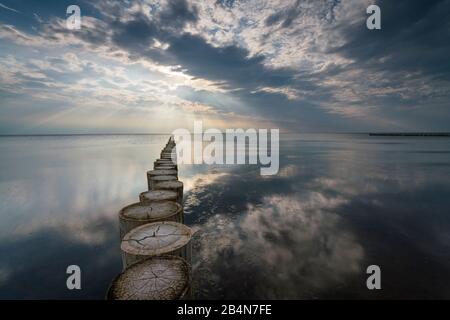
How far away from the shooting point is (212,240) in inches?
343

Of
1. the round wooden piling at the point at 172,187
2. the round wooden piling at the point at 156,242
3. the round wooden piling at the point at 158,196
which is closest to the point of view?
the round wooden piling at the point at 156,242

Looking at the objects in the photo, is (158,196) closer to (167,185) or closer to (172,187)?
(172,187)

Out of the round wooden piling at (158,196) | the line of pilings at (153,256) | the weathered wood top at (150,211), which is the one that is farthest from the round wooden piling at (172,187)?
the line of pilings at (153,256)

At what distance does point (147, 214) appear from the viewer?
237 inches

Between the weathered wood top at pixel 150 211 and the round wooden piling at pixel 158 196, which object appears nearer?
the weathered wood top at pixel 150 211

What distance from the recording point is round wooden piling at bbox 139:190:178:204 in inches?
285

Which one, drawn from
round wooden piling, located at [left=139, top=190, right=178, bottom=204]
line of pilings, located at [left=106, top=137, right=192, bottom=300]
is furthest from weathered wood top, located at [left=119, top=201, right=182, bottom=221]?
round wooden piling, located at [left=139, top=190, right=178, bottom=204]

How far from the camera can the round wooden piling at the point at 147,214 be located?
5.53 m

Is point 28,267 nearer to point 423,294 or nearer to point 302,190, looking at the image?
point 423,294

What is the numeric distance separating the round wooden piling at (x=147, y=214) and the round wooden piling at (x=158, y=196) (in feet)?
1.13

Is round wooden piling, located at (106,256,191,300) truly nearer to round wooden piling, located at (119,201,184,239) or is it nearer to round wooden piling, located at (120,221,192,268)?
round wooden piling, located at (120,221,192,268)

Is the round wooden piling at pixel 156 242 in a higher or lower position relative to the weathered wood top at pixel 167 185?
lower

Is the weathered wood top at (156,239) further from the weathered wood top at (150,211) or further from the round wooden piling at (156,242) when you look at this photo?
the weathered wood top at (150,211)
